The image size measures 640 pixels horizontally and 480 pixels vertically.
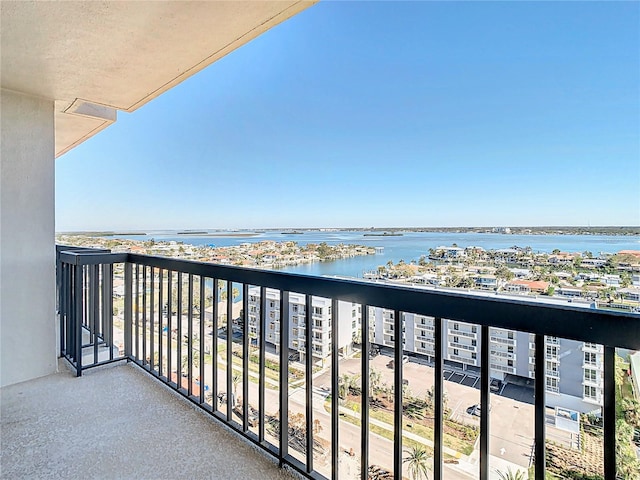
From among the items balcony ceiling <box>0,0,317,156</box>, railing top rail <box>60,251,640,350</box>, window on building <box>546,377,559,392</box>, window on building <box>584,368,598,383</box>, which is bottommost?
window on building <box>546,377,559,392</box>

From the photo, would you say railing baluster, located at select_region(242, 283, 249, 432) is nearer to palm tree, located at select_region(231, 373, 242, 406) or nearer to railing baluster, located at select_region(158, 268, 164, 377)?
palm tree, located at select_region(231, 373, 242, 406)

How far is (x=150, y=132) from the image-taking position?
9680 mm

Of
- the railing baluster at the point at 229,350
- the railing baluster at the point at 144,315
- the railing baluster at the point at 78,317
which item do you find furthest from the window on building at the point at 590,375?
the railing baluster at the point at 78,317

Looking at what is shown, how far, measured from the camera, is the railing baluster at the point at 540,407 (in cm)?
93

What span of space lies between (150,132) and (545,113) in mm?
10212

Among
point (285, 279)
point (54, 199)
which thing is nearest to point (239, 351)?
point (285, 279)

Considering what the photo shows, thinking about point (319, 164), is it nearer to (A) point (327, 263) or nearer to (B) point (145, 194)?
Result: (B) point (145, 194)

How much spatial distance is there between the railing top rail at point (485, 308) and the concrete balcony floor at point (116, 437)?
0.90 m

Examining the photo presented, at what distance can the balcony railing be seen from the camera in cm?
88

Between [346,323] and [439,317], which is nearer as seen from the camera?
[439,317]

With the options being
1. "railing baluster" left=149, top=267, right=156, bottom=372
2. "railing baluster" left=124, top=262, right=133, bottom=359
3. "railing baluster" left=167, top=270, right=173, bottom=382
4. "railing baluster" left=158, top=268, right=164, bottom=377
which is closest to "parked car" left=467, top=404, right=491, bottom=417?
"railing baluster" left=167, top=270, right=173, bottom=382

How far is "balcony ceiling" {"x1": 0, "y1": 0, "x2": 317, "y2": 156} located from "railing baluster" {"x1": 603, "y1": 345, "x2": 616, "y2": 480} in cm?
187

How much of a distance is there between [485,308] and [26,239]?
3.25 meters

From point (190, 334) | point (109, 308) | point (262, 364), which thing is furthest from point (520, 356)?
point (109, 308)
